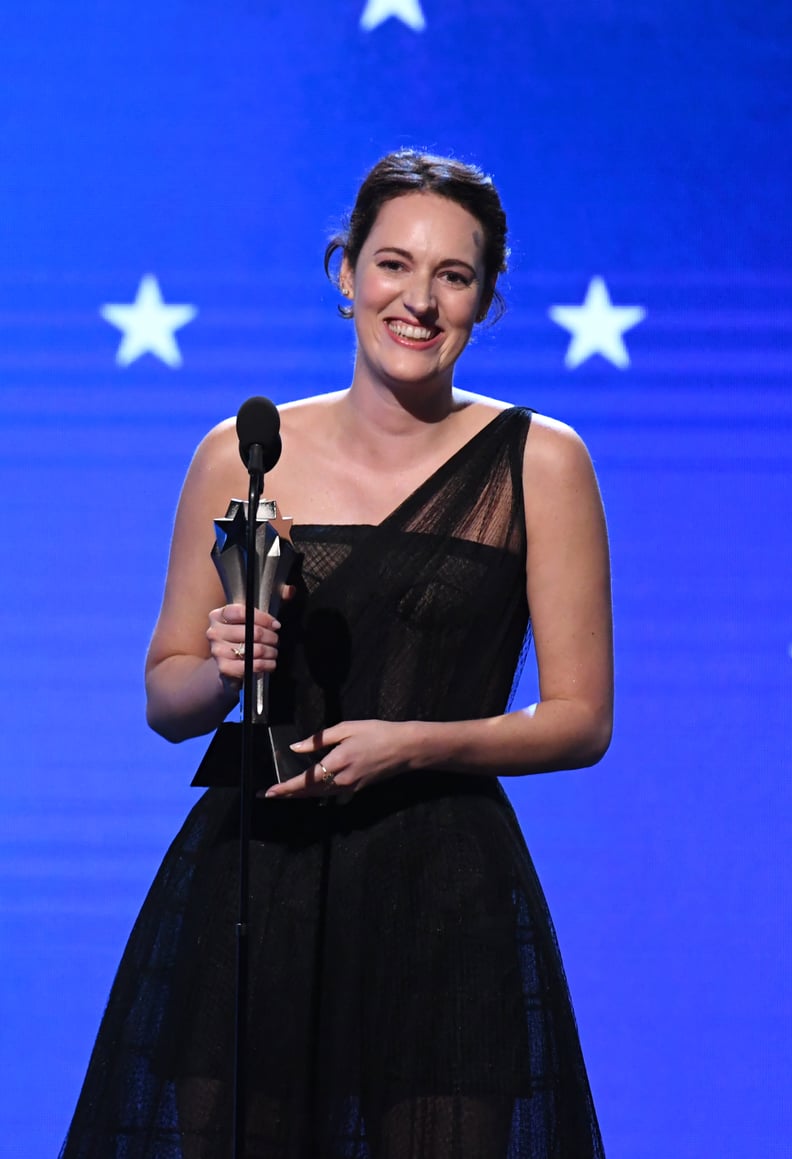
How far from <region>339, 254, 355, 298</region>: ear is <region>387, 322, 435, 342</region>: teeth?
4.5 inches

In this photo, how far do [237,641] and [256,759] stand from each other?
15 cm

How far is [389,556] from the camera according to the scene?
179cm

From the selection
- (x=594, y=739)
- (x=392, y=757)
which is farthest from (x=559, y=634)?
(x=392, y=757)

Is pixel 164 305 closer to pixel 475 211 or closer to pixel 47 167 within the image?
pixel 47 167

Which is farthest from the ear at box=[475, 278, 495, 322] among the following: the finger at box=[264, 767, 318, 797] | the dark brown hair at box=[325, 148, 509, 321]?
the finger at box=[264, 767, 318, 797]

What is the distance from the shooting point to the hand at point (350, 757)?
1.60 m

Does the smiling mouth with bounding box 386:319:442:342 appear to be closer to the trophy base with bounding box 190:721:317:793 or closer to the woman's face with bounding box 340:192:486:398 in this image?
the woman's face with bounding box 340:192:486:398

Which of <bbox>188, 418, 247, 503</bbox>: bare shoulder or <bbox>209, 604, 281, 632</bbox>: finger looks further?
<bbox>188, 418, 247, 503</bbox>: bare shoulder

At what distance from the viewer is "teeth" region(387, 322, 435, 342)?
1830 millimetres

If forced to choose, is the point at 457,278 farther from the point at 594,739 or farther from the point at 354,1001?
the point at 354,1001

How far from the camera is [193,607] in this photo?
186cm

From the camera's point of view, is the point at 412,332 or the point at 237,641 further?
the point at 412,332

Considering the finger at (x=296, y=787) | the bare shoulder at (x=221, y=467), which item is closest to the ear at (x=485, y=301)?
the bare shoulder at (x=221, y=467)

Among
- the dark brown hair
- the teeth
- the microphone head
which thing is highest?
the dark brown hair
